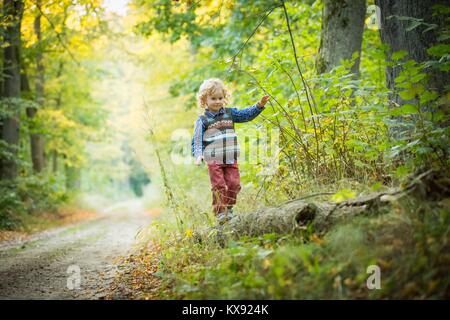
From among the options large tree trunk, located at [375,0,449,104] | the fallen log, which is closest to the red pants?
the fallen log

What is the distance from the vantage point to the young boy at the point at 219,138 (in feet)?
16.0

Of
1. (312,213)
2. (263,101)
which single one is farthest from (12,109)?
(312,213)

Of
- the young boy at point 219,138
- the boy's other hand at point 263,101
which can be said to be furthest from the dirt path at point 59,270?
the boy's other hand at point 263,101

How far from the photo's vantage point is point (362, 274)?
253 cm

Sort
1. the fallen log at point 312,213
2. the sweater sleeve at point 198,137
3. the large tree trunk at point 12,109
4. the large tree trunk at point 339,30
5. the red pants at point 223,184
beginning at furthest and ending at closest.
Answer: the large tree trunk at point 12,109
the large tree trunk at point 339,30
the sweater sleeve at point 198,137
the red pants at point 223,184
the fallen log at point 312,213

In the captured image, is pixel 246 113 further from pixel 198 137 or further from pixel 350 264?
pixel 350 264

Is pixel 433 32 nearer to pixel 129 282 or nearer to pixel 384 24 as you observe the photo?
pixel 384 24

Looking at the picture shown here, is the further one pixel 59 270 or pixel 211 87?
pixel 211 87

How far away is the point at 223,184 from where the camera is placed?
486cm

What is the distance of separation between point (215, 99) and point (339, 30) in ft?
8.56

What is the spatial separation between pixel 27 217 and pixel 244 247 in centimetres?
1066

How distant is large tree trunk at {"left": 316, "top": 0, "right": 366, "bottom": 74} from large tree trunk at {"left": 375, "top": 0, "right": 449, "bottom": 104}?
153cm

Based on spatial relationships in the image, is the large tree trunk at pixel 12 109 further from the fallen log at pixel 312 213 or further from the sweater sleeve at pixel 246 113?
the fallen log at pixel 312 213

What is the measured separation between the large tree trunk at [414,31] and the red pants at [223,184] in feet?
7.13
